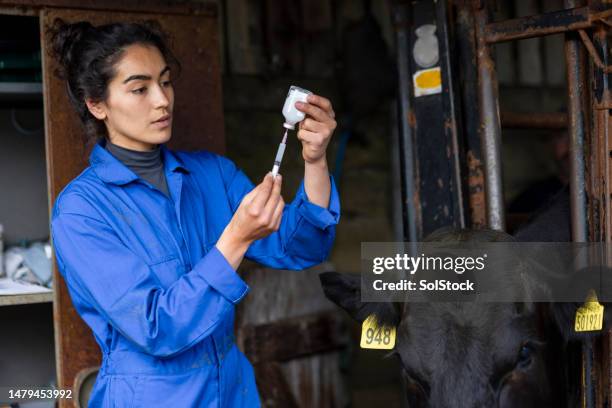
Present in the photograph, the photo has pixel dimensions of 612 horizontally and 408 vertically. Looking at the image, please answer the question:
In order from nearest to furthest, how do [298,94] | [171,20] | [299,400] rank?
[298,94] → [171,20] → [299,400]

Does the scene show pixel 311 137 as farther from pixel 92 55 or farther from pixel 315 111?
pixel 92 55

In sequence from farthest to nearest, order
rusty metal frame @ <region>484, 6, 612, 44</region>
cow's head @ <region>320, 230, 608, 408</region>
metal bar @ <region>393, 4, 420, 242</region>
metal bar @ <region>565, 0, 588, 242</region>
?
metal bar @ <region>393, 4, 420, 242</region> → metal bar @ <region>565, 0, 588, 242</region> → rusty metal frame @ <region>484, 6, 612, 44</region> → cow's head @ <region>320, 230, 608, 408</region>

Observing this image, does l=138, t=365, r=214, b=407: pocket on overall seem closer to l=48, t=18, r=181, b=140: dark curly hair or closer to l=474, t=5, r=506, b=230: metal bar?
l=48, t=18, r=181, b=140: dark curly hair

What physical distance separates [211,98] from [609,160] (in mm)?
1567

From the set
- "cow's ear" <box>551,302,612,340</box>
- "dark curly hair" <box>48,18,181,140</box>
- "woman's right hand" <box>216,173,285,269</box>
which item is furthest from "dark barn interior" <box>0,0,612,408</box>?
"woman's right hand" <box>216,173,285,269</box>

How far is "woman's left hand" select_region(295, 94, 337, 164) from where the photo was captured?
2.49m

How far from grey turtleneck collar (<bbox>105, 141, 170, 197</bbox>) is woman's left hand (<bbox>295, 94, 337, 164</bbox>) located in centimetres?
47

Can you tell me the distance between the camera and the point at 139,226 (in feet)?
8.13

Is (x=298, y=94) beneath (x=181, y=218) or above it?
above

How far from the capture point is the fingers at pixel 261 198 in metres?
2.20

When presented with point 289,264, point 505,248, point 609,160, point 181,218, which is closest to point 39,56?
point 181,218

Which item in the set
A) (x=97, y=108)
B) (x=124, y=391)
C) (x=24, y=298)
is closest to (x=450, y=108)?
(x=97, y=108)

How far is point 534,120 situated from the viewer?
347cm

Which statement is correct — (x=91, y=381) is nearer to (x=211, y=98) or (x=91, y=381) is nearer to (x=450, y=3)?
(x=211, y=98)
